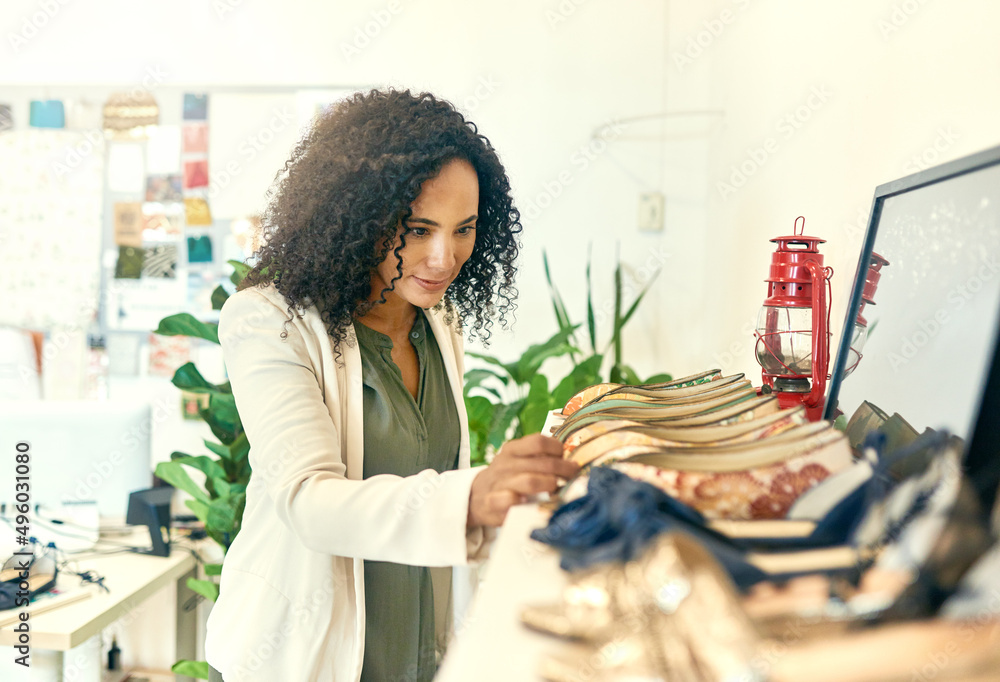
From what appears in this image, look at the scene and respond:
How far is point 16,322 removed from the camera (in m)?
2.85

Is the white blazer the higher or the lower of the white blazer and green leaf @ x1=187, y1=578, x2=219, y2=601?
the higher

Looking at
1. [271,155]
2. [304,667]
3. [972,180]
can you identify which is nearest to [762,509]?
[972,180]

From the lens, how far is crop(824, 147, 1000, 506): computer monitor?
53 cm

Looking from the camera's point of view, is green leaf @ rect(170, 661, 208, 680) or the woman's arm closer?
the woman's arm

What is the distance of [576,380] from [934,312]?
1430 millimetres

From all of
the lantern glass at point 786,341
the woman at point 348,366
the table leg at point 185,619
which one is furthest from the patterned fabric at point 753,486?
the table leg at point 185,619

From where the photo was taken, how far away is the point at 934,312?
65 cm

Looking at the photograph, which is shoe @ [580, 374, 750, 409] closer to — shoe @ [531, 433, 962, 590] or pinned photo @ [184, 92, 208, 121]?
shoe @ [531, 433, 962, 590]

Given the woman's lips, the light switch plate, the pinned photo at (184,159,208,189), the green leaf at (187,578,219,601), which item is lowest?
the green leaf at (187,578,219,601)

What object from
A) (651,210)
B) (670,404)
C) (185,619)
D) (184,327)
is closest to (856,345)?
(670,404)

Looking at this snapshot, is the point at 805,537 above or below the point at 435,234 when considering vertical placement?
below

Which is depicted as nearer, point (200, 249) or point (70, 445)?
point (70, 445)

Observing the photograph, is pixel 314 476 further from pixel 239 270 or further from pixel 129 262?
pixel 129 262

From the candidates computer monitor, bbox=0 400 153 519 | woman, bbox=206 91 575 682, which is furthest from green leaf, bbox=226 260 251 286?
woman, bbox=206 91 575 682
